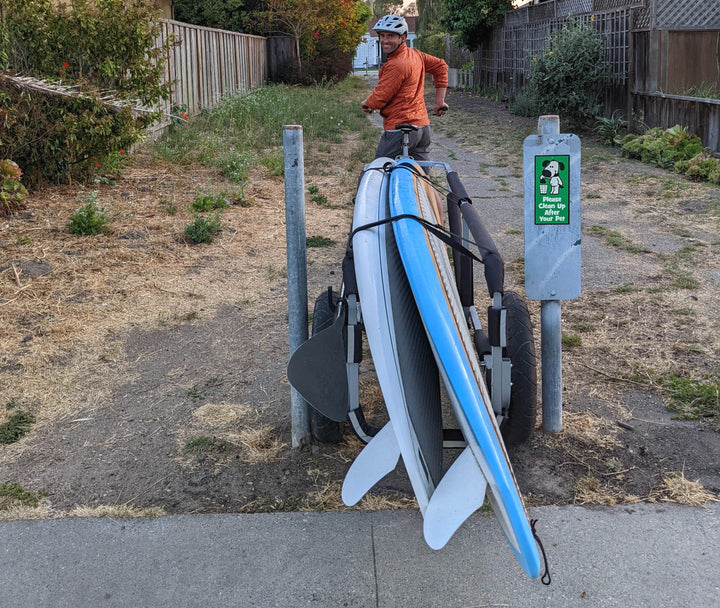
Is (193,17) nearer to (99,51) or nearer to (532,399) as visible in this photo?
(99,51)

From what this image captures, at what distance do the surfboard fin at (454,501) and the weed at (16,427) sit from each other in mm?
2231

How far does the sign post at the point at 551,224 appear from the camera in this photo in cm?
335

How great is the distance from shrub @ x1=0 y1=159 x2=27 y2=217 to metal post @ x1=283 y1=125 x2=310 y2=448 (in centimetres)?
492

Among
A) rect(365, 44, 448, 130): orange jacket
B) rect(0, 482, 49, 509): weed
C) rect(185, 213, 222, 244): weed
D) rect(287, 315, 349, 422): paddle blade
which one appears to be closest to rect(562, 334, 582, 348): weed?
rect(287, 315, 349, 422): paddle blade

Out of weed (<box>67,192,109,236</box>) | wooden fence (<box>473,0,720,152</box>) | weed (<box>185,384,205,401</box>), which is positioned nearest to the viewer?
weed (<box>185,384,205,401</box>)

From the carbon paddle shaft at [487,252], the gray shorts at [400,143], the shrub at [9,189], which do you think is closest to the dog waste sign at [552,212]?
the carbon paddle shaft at [487,252]

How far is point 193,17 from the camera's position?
24.9 m

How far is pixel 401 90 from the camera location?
6.68m

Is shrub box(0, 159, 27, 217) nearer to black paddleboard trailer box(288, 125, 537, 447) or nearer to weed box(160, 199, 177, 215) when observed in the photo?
weed box(160, 199, 177, 215)

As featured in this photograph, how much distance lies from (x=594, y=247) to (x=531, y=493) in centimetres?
433

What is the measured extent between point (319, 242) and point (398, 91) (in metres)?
1.55

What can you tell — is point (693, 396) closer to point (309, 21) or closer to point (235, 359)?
point (235, 359)

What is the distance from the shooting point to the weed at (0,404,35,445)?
3685mm

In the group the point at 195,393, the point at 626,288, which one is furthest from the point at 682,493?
the point at 626,288
